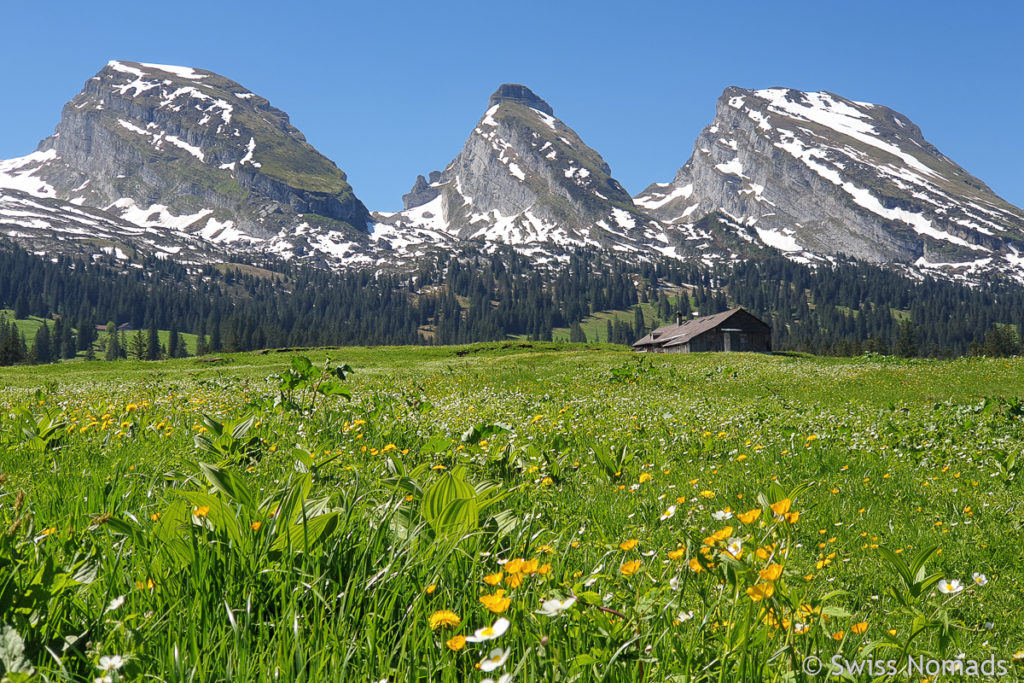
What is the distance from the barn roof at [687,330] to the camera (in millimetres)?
106750

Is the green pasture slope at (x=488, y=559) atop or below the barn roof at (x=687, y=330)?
below

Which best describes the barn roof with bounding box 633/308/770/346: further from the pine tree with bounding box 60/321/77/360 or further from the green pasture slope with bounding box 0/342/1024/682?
the pine tree with bounding box 60/321/77/360

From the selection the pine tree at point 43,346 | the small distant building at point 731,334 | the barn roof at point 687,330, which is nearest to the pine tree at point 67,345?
the pine tree at point 43,346

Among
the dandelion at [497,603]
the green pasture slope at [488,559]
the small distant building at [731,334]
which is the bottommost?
the green pasture slope at [488,559]

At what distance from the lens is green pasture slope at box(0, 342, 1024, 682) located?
1.85 meters

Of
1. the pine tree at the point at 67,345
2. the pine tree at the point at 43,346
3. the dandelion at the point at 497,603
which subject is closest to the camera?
the dandelion at the point at 497,603

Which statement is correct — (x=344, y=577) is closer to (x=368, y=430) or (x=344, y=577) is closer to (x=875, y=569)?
(x=875, y=569)

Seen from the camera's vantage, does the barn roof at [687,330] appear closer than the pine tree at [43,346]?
Yes

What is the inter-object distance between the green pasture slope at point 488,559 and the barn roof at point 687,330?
103647mm

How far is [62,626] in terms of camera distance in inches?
76.5

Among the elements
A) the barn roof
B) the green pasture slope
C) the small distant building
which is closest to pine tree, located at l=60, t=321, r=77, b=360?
the barn roof

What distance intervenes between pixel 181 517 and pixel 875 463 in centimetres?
837

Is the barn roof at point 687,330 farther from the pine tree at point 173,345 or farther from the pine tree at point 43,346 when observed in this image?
the pine tree at point 43,346

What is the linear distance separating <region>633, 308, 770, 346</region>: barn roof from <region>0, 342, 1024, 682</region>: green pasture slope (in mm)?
103647
